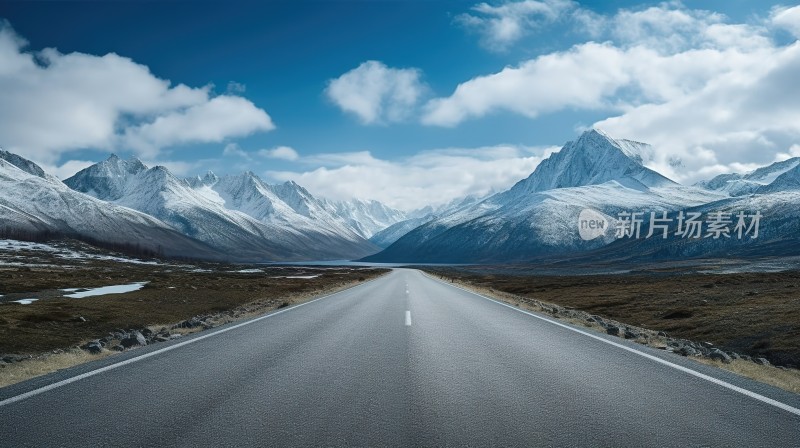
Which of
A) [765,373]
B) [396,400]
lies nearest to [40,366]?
[396,400]

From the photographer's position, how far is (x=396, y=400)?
6883mm

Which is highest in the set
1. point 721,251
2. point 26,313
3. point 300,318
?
point 721,251

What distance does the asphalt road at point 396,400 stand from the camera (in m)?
5.45

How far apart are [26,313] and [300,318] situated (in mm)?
13934

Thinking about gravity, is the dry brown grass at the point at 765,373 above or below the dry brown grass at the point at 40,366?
above

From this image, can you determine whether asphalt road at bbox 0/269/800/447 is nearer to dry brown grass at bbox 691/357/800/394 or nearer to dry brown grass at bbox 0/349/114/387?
dry brown grass at bbox 691/357/800/394

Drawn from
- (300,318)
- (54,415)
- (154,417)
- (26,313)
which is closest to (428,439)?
(154,417)

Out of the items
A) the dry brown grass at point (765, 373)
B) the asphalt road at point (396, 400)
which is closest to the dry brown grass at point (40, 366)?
the asphalt road at point (396, 400)

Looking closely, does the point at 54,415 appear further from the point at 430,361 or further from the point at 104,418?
the point at 430,361

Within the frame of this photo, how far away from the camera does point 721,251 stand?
18225 centimetres

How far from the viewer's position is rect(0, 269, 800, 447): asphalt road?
17.9 ft

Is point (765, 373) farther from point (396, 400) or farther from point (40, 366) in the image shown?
point (40, 366)

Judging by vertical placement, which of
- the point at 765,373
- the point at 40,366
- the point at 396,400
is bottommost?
the point at 40,366

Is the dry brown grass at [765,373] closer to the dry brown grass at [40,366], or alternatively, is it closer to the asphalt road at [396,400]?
the asphalt road at [396,400]
